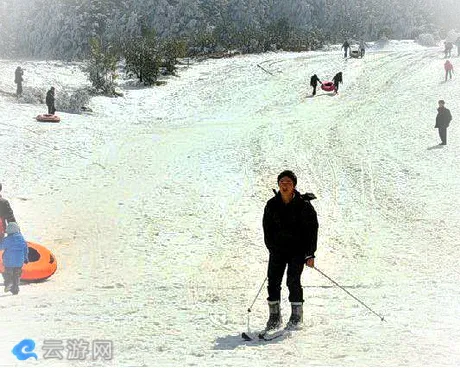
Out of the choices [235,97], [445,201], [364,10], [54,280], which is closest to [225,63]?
[235,97]

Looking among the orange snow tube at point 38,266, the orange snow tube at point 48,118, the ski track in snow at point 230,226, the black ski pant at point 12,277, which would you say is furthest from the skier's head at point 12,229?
the orange snow tube at point 48,118

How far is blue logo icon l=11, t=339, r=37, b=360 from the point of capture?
188 inches

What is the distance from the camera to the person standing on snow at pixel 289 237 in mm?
5414

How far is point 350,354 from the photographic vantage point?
16.0 feet

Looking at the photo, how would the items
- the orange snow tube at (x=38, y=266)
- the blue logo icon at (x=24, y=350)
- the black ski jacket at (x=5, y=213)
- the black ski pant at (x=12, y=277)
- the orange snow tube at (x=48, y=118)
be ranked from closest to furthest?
the blue logo icon at (x=24, y=350) < the black ski pant at (x=12, y=277) < the orange snow tube at (x=38, y=266) < the black ski jacket at (x=5, y=213) < the orange snow tube at (x=48, y=118)

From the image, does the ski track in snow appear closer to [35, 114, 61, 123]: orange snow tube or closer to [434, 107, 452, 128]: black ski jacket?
[35, 114, 61, 123]: orange snow tube

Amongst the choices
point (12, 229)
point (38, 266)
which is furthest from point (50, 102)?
point (12, 229)

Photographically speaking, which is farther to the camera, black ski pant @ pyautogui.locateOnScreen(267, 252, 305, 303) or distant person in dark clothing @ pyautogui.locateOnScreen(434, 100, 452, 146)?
distant person in dark clothing @ pyautogui.locateOnScreen(434, 100, 452, 146)

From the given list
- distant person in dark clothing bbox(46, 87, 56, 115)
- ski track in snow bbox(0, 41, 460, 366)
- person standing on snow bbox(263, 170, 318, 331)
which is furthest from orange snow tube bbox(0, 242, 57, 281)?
distant person in dark clothing bbox(46, 87, 56, 115)

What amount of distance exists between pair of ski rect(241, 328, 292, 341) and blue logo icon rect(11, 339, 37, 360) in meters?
2.00

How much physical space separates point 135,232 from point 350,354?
696 centimetres

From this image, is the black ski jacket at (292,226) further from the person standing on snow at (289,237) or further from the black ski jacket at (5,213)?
the black ski jacket at (5,213)

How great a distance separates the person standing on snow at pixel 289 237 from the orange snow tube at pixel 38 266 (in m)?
4.42

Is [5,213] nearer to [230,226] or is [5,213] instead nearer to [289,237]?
[230,226]
